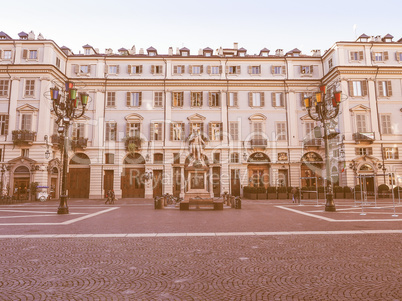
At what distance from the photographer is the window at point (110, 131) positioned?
112 ft

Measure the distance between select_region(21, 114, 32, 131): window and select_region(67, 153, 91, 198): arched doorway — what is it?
18.9 ft

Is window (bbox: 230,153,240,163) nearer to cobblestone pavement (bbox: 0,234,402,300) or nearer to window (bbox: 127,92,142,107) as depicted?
window (bbox: 127,92,142,107)

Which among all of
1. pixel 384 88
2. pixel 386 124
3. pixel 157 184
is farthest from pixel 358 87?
pixel 157 184

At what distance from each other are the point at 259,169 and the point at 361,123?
1259cm

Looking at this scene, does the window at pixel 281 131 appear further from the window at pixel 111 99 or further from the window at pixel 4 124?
the window at pixel 4 124

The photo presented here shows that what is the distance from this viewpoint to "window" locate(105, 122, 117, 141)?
112ft

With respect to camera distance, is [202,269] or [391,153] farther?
[391,153]

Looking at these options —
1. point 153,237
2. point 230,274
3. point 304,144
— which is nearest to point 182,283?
point 230,274

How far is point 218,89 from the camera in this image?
35.5m

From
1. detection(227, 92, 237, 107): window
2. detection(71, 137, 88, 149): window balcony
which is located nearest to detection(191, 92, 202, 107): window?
detection(227, 92, 237, 107): window

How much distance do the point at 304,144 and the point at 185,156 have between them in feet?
47.3

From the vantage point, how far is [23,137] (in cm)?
2972

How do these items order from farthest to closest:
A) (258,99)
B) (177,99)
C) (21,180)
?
(258,99) < (177,99) < (21,180)

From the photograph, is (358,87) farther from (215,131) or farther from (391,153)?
(215,131)
